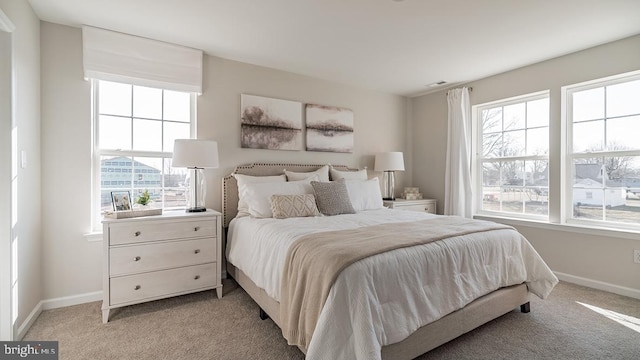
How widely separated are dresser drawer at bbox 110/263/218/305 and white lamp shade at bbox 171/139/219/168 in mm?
909

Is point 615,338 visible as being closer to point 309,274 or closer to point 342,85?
point 309,274

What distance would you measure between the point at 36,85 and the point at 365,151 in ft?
11.8

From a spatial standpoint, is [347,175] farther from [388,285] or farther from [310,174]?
[388,285]

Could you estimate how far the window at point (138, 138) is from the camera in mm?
2689

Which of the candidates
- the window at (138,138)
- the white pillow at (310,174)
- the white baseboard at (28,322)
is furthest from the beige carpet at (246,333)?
the white pillow at (310,174)

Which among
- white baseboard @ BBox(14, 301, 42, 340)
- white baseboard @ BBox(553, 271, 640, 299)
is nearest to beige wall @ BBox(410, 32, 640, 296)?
white baseboard @ BBox(553, 271, 640, 299)

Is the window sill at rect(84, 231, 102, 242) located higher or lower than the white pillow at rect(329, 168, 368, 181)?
lower

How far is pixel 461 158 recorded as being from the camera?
396 cm

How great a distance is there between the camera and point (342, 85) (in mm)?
4086

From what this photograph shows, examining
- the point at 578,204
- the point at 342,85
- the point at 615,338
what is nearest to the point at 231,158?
the point at 342,85

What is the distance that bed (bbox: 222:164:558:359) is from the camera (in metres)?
1.36

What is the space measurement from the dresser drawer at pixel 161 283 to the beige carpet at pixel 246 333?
0.15m

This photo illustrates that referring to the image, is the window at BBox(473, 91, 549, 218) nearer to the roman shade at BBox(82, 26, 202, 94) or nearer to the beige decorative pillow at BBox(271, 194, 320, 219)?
the beige decorative pillow at BBox(271, 194, 320, 219)

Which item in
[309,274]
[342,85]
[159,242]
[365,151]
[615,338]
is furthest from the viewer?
[365,151]
